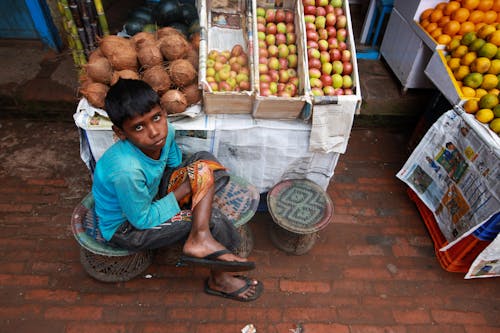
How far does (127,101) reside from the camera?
159 centimetres

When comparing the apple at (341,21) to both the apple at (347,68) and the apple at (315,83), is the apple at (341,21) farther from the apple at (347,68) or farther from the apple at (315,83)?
the apple at (315,83)

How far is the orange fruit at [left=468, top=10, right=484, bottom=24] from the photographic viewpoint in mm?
2879

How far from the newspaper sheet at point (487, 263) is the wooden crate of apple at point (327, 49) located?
1426 mm

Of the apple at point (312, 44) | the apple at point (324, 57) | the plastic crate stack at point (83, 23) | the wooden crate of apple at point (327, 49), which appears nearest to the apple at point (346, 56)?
the wooden crate of apple at point (327, 49)

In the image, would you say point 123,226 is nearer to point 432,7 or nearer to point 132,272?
point 132,272

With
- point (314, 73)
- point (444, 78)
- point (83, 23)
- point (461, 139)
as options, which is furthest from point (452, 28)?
point (83, 23)

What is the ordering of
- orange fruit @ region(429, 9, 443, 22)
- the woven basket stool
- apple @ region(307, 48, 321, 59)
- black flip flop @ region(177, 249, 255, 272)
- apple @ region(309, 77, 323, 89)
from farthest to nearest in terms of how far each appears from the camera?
orange fruit @ region(429, 9, 443, 22) → apple @ region(307, 48, 321, 59) → apple @ region(309, 77, 323, 89) → the woven basket stool → black flip flop @ region(177, 249, 255, 272)

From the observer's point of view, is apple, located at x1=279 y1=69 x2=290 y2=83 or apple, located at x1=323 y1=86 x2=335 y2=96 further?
apple, located at x1=279 y1=69 x2=290 y2=83

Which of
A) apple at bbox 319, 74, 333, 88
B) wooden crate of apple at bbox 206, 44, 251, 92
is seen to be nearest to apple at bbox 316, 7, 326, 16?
apple at bbox 319, 74, 333, 88

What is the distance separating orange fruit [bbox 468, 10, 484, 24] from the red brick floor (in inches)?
63.8

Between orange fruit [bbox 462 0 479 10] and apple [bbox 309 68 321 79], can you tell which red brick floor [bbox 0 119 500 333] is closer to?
apple [bbox 309 68 321 79]

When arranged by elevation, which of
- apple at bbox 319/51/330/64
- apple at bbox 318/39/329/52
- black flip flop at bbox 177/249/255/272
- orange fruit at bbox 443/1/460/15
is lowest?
black flip flop at bbox 177/249/255/272

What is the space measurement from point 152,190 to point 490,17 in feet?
10.3

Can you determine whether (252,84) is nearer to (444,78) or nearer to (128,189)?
(128,189)
